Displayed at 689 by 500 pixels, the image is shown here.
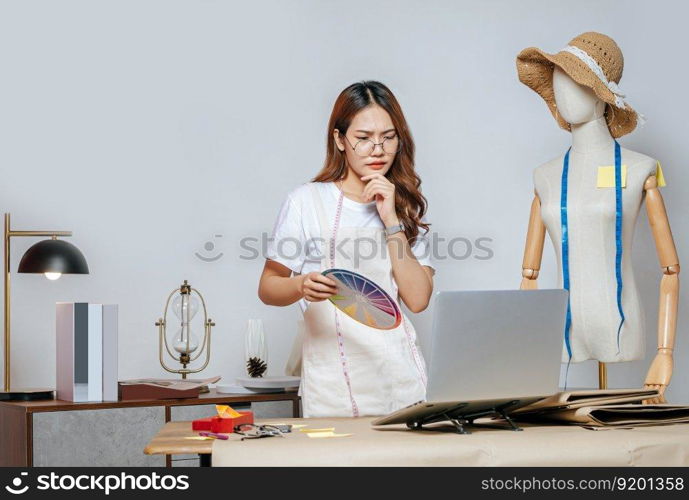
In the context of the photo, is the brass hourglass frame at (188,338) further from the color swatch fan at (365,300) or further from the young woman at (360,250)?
the color swatch fan at (365,300)

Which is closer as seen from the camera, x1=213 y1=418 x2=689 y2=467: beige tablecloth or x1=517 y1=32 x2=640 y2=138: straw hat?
x1=213 y1=418 x2=689 y2=467: beige tablecloth

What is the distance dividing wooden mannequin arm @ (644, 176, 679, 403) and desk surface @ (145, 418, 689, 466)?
3.28ft

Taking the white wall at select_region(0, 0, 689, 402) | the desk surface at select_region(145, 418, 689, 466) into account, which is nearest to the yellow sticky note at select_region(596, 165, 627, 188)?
the white wall at select_region(0, 0, 689, 402)

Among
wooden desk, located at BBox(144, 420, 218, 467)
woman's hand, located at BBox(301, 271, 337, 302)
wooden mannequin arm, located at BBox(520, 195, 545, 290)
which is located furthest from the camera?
wooden mannequin arm, located at BBox(520, 195, 545, 290)

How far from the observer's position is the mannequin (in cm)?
286

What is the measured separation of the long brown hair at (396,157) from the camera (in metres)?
2.60

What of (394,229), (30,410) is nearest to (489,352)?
(394,229)

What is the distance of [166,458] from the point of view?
301cm

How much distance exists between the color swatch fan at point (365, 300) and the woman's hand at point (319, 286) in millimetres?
22

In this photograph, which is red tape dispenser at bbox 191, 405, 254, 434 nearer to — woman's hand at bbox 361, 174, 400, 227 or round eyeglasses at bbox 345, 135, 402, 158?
woman's hand at bbox 361, 174, 400, 227

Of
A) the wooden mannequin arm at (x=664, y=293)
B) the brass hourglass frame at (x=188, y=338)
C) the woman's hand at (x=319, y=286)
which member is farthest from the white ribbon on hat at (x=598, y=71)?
the brass hourglass frame at (x=188, y=338)

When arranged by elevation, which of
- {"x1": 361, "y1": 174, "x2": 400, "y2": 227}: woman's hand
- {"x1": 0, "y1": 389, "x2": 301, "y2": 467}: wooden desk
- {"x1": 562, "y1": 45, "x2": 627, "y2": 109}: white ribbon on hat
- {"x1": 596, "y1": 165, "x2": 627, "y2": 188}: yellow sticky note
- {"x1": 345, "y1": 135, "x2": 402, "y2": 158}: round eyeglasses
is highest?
{"x1": 562, "y1": 45, "x2": 627, "y2": 109}: white ribbon on hat
